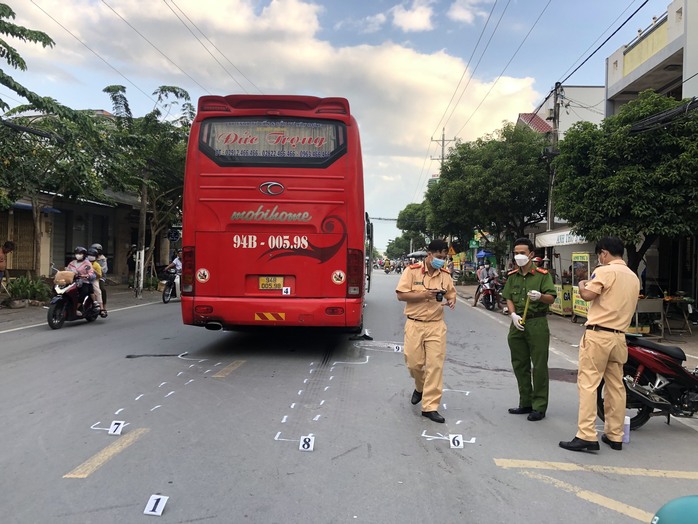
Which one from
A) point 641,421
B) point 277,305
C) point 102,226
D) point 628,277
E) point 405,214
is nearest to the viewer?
point 628,277

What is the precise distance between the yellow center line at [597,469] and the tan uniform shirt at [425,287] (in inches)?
59.9

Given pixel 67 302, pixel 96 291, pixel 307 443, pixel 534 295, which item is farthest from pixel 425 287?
pixel 96 291

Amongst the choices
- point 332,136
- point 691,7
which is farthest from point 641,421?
point 691,7

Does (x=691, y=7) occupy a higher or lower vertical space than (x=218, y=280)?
higher

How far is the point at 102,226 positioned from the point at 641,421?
2577 centimetres

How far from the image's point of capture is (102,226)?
26.0 metres

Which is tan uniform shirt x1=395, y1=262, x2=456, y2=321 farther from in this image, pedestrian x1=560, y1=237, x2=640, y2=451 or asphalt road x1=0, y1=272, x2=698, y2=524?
pedestrian x1=560, y1=237, x2=640, y2=451

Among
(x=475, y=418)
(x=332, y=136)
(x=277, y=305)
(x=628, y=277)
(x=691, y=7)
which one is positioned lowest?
(x=475, y=418)

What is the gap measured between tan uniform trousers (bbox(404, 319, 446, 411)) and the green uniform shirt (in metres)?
0.84

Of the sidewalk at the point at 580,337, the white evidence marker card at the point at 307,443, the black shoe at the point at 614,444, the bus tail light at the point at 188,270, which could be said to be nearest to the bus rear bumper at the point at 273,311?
the bus tail light at the point at 188,270

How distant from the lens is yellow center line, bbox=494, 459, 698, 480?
402 cm

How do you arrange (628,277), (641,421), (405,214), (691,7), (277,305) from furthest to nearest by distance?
(405,214) → (691,7) → (277,305) → (641,421) → (628,277)

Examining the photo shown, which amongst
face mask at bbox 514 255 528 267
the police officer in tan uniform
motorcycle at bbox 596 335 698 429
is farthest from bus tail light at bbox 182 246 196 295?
motorcycle at bbox 596 335 698 429

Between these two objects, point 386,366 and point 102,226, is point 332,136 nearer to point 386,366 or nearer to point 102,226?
point 386,366
